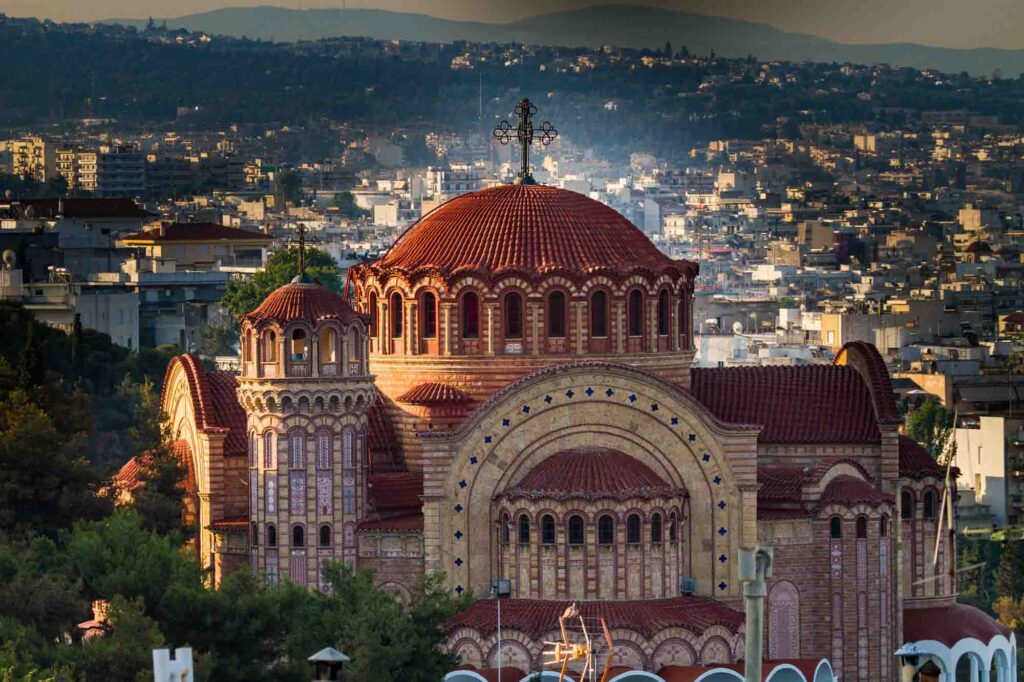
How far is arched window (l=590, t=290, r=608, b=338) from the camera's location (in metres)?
67.6

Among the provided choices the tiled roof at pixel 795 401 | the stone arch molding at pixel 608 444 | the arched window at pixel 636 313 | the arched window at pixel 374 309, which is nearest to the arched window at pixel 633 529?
the stone arch molding at pixel 608 444

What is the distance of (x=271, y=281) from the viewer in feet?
406

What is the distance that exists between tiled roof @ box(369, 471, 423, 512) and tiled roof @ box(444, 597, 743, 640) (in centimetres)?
299

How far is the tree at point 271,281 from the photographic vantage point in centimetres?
12244


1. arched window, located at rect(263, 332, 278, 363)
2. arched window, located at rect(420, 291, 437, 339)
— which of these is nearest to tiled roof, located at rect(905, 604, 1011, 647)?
arched window, located at rect(420, 291, 437, 339)

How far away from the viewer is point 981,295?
631ft

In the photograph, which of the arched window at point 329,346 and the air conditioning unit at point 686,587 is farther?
the air conditioning unit at point 686,587

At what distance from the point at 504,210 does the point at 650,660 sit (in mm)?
10653

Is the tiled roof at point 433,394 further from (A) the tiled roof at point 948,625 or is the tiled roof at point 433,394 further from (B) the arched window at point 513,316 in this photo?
(A) the tiled roof at point 948,625

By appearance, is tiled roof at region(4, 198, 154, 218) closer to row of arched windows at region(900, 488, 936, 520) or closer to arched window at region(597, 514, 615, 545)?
row of arched windows at region(900, 488, 936, 520)

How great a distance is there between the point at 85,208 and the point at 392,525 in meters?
113

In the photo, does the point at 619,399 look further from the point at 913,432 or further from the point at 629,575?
the point at 913,432

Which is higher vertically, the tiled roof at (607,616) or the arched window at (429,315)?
the arched window at (429,315)

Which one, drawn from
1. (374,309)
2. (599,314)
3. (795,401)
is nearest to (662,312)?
(599,314)
